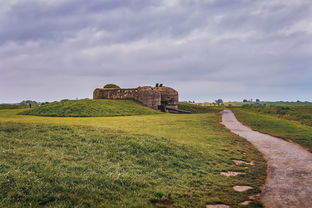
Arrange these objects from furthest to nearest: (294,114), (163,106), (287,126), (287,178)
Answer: (163,106) → (294,114) → (287,126) → (287,178)

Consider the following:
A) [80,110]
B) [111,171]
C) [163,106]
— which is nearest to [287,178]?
[111,171]

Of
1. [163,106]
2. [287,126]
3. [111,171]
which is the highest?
[163,106]

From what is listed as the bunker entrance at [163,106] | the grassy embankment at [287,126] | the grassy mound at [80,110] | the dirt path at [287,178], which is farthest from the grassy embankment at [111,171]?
the bunker entrance at [163,106]

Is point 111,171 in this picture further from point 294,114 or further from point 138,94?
point 138,94

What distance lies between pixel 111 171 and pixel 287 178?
22.8 feet

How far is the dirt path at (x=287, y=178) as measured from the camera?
771 centimetres

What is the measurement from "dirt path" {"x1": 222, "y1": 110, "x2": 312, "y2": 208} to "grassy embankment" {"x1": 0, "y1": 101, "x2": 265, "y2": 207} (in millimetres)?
500

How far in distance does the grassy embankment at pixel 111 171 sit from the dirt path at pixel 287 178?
0.50 m

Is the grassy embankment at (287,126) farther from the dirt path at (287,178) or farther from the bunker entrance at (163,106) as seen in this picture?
the bunker entrance at (163,106)

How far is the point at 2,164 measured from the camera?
9.23m

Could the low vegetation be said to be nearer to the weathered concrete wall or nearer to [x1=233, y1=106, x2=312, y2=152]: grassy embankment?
[x1=233, y1=106, x2=312, y2=152]: grassy embankment

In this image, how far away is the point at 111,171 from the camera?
967 cm

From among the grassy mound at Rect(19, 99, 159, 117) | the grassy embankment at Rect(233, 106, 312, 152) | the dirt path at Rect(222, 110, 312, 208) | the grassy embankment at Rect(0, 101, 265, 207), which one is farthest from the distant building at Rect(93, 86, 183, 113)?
the dirt path at Rect(222, 110, 312, 208)

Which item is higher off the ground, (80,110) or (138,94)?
(138,94)
